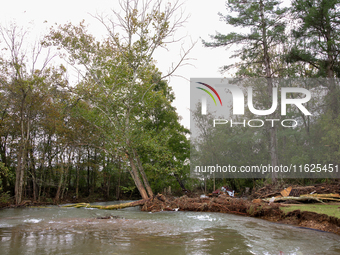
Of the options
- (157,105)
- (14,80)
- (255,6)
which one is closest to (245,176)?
(157,105)

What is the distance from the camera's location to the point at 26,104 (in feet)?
56.6

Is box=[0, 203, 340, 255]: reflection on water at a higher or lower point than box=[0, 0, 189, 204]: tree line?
lower

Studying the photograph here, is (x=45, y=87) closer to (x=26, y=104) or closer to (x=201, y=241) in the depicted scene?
(x=26, y=104)

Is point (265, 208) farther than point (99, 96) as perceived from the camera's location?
No

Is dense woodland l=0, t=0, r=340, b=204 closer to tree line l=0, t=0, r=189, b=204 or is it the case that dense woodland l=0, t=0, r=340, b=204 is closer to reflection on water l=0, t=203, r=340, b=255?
tree line l=0, t=0, r=189, b=204

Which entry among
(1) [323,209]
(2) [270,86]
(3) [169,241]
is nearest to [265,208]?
(1) [323,209]

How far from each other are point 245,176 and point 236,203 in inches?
726

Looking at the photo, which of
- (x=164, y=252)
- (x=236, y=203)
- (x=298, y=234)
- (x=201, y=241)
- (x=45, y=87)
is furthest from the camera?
(x=45, y=87)

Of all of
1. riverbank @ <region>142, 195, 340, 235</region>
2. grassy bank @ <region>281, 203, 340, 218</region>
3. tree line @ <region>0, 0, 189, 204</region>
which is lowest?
riverbank @ <region>142, 195, 340, 235</region>

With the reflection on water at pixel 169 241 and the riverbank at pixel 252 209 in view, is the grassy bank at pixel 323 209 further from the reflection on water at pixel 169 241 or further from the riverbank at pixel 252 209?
the reflection on water at pixel 169 241

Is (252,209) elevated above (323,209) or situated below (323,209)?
below

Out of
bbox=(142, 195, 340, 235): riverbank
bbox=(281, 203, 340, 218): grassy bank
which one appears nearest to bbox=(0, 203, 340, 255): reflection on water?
bbox=(142, 195, 340, 235): riverbank

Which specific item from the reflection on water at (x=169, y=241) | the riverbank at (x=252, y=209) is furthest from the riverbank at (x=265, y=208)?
the reflection on water at (x=169, y=241)

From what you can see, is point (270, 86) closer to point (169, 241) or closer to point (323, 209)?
point (323, 209)
